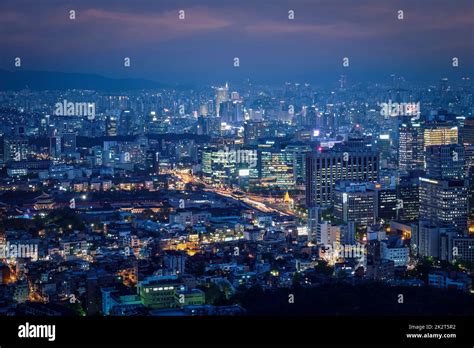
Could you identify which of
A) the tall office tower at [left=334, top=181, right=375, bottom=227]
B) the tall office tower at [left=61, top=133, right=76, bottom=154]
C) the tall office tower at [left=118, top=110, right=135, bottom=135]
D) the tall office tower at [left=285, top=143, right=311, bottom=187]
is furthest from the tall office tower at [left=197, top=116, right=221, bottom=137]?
the tall office tower at [left=334, top=181, right=375, bottom=227]

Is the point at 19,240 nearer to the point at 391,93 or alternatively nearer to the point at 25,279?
the point at 25,279

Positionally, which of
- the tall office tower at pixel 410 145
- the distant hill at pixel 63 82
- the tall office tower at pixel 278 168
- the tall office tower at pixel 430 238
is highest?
the distant hill at pixel 63 82

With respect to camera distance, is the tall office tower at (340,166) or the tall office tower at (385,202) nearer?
the tall office tower at (385,202)

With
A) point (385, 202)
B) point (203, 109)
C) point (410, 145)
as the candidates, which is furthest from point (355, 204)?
point (203, 109)

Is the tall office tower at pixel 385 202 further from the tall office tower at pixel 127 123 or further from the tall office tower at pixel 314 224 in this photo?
the tall office tower at pixel 127 123

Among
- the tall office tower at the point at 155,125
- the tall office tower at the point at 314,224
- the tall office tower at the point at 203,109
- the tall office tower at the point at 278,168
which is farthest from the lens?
the tall office tower at the point at 278,168

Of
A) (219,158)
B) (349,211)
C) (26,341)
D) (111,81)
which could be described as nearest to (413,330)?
(26,341)

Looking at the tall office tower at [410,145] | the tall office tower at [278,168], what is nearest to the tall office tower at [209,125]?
the tall office tower at [278,168]
